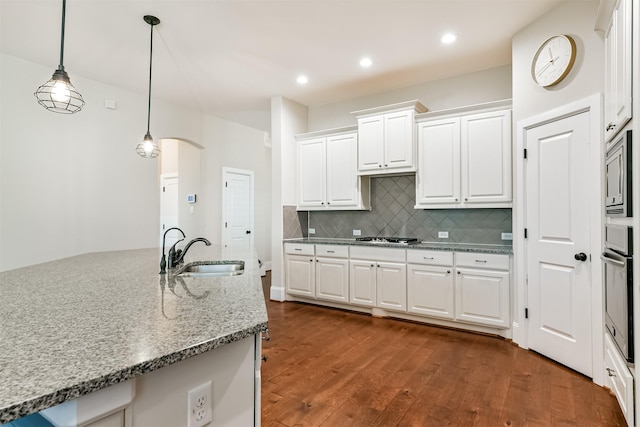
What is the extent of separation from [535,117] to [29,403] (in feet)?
11.3

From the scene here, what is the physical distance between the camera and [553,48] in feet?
8.79

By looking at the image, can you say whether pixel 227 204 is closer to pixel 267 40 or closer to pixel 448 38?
pixel 267 40

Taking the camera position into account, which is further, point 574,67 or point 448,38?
point 448,38

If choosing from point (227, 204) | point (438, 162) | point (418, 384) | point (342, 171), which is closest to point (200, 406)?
point (418, 384)

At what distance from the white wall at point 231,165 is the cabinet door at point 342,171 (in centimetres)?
228

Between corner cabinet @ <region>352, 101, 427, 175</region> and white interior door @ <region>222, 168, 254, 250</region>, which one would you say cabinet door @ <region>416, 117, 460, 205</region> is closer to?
corner cabinet @ <region>352, 101, 427, 175</region>

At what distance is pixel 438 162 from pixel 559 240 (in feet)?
4.82

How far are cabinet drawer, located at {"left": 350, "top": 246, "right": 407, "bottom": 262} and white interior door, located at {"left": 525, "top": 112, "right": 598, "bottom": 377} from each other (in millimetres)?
1253

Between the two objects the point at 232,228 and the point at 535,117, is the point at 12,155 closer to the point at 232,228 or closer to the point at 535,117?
the point at 232,228

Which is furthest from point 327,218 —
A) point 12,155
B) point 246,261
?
point 12,155

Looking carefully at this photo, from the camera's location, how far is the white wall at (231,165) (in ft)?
18.6

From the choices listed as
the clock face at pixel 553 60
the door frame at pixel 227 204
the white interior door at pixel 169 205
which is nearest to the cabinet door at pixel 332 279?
the door frame at pixel 227 204

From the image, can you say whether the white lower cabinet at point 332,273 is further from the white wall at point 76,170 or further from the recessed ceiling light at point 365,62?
the white wall at point 76,170

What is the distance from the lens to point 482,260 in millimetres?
3283
